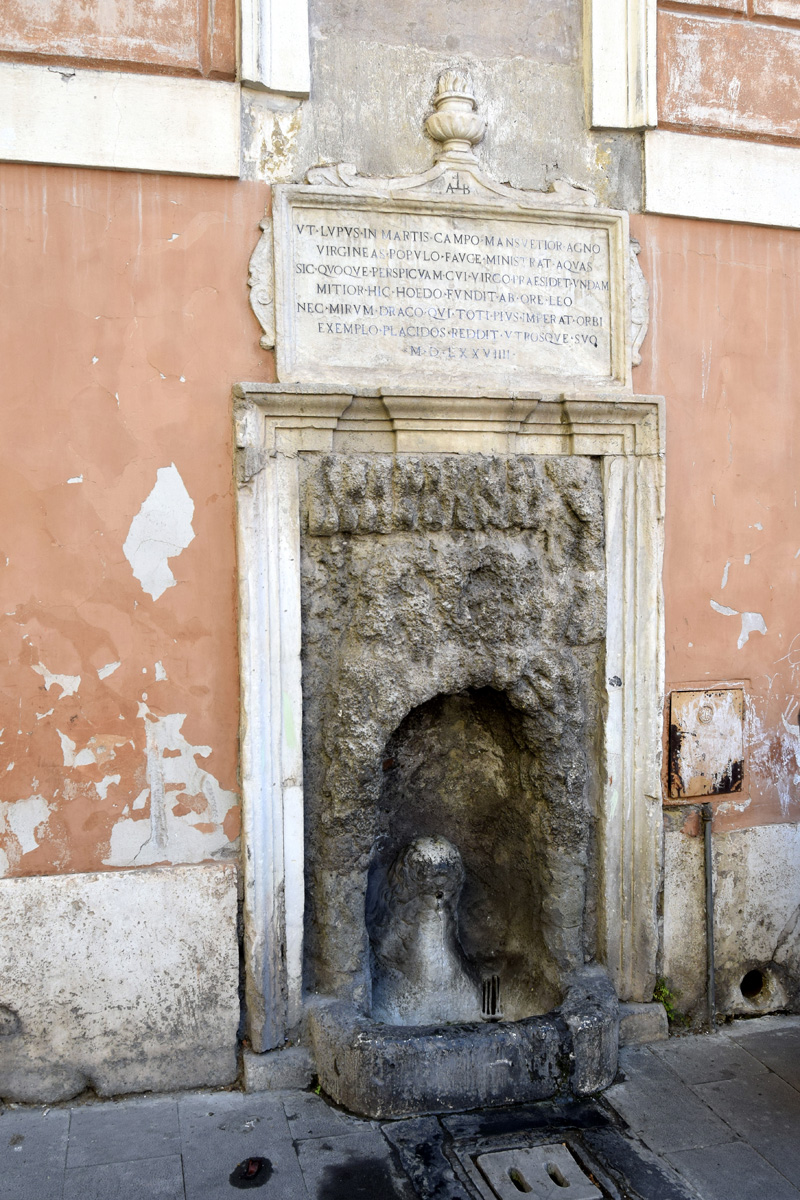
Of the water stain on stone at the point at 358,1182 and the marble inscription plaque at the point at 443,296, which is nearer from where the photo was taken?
the water stain on stone at the point at 358,1182

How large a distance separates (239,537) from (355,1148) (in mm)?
2159

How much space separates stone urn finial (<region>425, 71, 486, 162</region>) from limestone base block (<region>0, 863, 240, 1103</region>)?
9.51 feet

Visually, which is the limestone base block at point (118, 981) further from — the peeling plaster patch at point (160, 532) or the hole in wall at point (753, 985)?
the hole in wall at point (753, 985)

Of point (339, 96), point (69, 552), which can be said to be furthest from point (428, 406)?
point (69, 552)

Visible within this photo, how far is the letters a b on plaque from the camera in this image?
3463mm

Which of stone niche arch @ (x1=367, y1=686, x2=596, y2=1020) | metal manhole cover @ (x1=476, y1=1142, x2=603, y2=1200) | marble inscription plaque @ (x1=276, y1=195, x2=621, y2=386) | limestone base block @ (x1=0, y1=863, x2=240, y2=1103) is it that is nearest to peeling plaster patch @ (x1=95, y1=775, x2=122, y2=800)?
limestone base block @ (x1=0, y1=863, x2=240, y2=1103)

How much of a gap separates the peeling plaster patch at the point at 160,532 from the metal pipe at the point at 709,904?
8.06ft

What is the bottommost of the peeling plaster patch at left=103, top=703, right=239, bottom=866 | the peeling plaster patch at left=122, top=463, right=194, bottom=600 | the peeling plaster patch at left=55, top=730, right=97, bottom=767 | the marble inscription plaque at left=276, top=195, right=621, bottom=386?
the peeling plaster patch at left=103, top=703, right=239, bottom=866

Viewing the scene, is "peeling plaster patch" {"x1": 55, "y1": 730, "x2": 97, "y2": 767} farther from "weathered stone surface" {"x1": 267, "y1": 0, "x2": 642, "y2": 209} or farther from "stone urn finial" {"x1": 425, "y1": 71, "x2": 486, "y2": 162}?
"stone urn finial" {"x1": 425, "y1": 71, "x2": 486, "y2": 162}

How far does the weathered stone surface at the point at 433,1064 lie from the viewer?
10.7 ft

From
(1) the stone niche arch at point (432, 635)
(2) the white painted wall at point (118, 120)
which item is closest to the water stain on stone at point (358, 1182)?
(1) the stone niche arch at point (432, 635)

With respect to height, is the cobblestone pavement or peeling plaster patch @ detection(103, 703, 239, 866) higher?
peeling plaster patch @ detection(103, 703, 239, 866)

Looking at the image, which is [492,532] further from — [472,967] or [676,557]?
[472,967]

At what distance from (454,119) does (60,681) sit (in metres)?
2.59
